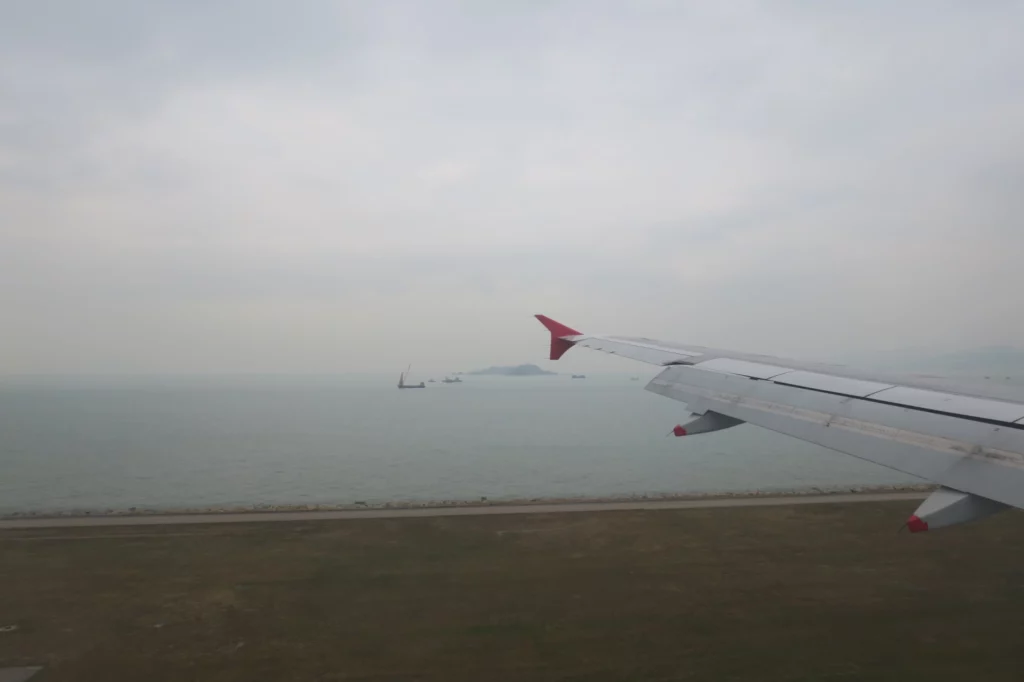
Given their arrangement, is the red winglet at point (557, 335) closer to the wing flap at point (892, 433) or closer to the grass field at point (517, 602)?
the wing flap at point (892, 433)

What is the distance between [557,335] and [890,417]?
6844 mm

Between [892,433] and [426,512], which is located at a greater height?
[892,433]

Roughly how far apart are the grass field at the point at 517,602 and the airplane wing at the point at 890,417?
223 inches

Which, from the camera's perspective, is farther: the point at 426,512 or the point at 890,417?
the point at 426,512

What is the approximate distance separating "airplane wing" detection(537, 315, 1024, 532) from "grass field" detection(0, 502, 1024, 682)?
18.6ft

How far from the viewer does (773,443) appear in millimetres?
56125

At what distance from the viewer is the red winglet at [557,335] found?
1077cm

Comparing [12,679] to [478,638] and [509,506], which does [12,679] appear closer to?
[478,638]

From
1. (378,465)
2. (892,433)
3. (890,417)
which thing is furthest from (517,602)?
(378,465)

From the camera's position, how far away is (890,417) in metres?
4.52

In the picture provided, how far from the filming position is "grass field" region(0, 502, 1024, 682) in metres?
10.0

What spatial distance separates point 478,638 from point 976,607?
10477 millimetres

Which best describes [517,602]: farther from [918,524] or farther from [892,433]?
[918,524]

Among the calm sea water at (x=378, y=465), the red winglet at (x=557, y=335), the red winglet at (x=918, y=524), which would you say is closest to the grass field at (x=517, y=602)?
the red winglet at (x=557, y=335)
